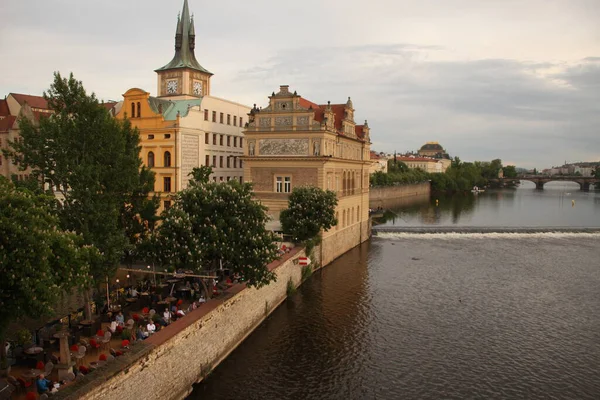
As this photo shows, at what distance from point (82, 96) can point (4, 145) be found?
46788mm

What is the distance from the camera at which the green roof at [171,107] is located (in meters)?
53.0

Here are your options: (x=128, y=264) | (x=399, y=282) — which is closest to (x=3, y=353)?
(x=128, y=264)

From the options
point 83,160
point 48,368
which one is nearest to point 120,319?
point 48,368

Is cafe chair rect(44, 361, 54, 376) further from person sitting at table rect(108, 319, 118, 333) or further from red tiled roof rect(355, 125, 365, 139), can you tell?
red tiled roof rect(355, 125, 365, 139)

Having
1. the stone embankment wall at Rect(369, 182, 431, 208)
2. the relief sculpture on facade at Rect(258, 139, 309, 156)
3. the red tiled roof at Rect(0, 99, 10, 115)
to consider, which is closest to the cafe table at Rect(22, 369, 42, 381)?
the relief sculpture on facade at Rect(258, 139, 309, 156)

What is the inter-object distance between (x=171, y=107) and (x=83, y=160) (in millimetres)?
30420

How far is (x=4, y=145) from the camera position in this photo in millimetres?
64750

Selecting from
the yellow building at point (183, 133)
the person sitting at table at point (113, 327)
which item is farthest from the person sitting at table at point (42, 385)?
the yellow building at point (183, 133)

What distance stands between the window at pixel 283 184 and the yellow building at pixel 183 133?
15.8ft

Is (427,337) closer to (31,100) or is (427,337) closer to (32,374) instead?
(32,374)

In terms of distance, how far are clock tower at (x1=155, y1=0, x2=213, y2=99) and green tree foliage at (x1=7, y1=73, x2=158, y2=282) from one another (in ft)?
129

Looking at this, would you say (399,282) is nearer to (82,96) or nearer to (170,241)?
(170,241)

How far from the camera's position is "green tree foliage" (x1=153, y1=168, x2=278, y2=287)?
92.5 feet

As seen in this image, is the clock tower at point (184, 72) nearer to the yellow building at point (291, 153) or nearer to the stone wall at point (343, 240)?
the yellow building at point (291, 153)
